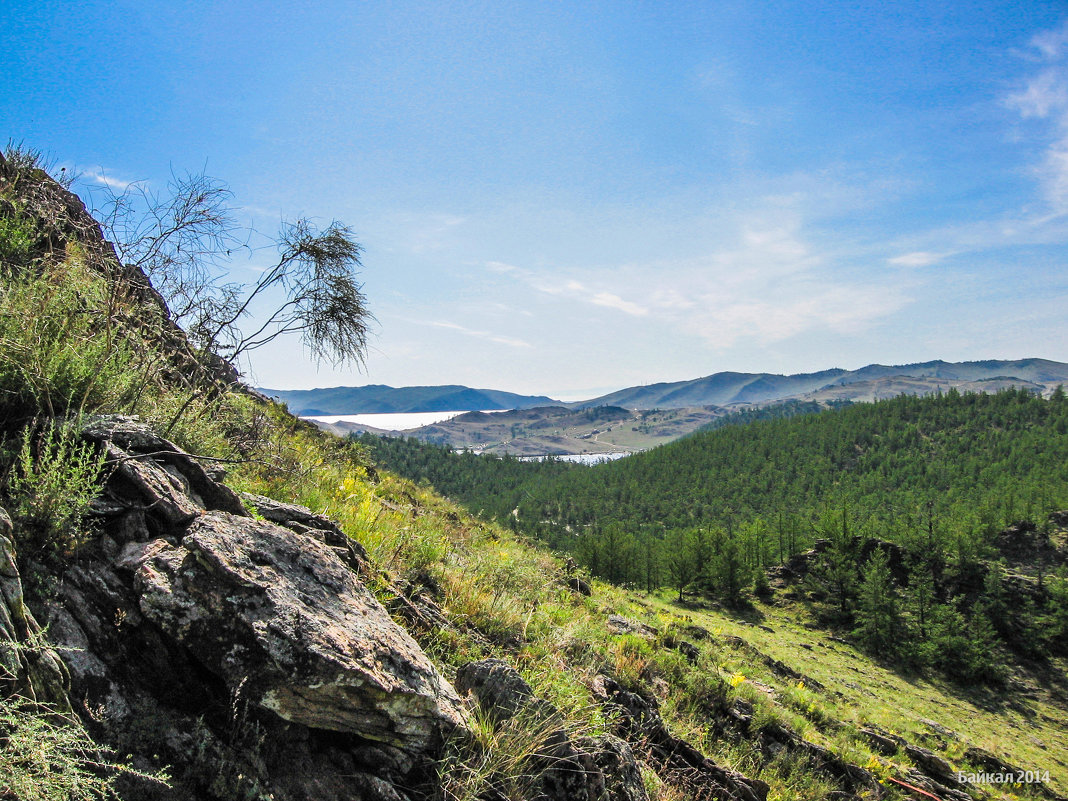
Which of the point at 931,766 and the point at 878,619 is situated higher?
the point at 931,766

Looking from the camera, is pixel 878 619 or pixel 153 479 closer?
pixel 153 479

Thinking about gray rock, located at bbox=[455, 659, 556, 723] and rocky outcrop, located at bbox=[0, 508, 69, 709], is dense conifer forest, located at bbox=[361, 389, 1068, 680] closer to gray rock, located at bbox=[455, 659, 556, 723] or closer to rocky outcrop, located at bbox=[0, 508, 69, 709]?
gray rock, located at bbox=[455, 659, 556, 723]

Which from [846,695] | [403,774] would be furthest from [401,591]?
[846,695]

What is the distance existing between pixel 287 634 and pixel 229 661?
268 mm

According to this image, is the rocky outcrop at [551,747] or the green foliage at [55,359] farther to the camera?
the rocky outcrop at [551,747]

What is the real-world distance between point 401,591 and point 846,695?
22536mm

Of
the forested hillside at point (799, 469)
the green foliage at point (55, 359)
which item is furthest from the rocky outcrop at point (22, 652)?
the forested hillside at point (799, 469)

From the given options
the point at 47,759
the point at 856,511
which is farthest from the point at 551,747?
the point at 856,511

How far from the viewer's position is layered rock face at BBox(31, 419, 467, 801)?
2.22m

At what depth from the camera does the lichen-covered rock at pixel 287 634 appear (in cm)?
243

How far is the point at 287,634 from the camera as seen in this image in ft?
8.29

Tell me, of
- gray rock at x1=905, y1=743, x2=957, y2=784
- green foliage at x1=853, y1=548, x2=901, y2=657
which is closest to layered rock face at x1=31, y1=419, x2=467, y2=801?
gray rock at x1=905, y1=743, x2=957, y2=784

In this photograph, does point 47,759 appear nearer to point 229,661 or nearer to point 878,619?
point 229,661

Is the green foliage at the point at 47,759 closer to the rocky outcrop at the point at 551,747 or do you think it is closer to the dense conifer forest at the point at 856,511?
the rocky outcrop at the point at 551,747
